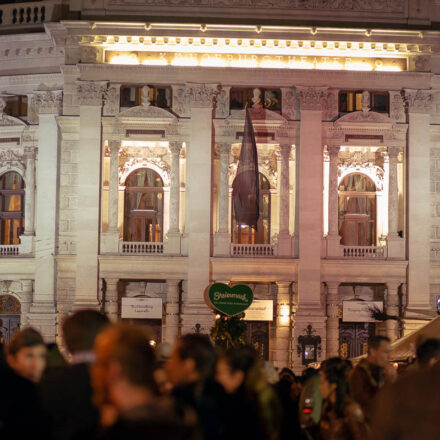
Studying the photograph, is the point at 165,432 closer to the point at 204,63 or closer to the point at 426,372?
the point at 426,372

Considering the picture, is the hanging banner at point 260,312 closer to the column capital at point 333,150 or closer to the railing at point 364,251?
the railing at point 364,251

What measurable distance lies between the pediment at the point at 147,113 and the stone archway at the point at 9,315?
10.2 meters

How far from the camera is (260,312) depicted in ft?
131

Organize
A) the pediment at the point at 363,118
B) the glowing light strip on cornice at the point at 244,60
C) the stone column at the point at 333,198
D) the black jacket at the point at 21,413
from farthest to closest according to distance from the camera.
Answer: the glowing light strip on cornice at the point at 244,60
the pediment at the point at 363,118
the stone column at the point at 333,198
the black jacket at the point at 21,413

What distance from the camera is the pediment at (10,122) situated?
139ft

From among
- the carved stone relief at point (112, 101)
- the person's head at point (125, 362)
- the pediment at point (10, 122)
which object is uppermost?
the carved stone relief at point (112, 101)

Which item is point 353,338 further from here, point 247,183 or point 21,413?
point 21,413

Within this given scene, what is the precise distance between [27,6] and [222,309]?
2021cm

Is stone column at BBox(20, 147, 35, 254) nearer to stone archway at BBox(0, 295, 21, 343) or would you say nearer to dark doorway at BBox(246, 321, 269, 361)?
stone archway at BBox(0, 295, 21, 343)

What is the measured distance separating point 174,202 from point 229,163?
10.3ft

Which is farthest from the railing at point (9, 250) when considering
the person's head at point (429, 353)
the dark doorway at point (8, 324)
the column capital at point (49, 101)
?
the person's head at point (429, 353)

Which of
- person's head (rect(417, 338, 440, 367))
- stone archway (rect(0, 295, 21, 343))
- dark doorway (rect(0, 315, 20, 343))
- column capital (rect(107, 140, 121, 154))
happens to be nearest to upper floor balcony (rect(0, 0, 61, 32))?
column capital (rect(107, 140, 121, 154))


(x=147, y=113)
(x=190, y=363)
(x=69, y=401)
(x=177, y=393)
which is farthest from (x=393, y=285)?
(x=69, y=401)

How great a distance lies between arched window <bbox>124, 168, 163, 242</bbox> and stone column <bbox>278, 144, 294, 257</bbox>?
5.69m
